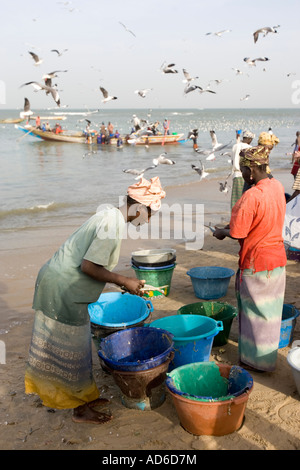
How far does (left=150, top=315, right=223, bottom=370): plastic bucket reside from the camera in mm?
A: 3434

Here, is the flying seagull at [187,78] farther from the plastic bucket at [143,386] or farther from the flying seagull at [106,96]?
the plastic bucket at [143,386]

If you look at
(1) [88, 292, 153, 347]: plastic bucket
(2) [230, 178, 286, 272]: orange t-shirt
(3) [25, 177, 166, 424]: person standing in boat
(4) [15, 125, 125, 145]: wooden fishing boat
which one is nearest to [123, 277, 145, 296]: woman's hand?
(3) [25, 177, 166, 424]: person standing in boat

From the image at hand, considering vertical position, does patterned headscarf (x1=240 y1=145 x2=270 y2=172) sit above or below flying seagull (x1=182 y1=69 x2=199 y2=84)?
below

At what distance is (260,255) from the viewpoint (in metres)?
3.31

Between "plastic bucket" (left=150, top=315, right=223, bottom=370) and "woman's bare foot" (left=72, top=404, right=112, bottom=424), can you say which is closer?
"woman's bare foot" (left=72, top=404, right=112, bottom=424)

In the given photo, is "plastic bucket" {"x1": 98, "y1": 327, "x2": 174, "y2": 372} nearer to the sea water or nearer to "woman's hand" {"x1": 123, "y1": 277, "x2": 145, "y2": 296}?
"woman's hand" {"x1": 123, "y1": 277, "x2": 145, "y2": 296}

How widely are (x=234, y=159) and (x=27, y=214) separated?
21.5 ft

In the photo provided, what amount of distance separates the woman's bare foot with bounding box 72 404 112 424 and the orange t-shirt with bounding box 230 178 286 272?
5.16 ft

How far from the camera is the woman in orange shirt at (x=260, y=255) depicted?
323 cm

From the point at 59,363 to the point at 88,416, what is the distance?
1.57ft

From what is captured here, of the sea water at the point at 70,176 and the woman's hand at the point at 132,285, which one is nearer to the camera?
the woman's hand at the point at 132,285

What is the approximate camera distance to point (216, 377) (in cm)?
311

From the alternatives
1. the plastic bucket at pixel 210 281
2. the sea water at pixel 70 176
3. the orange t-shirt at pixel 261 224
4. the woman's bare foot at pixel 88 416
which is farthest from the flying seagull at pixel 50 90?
the woman's bare foot at pixel 88 416

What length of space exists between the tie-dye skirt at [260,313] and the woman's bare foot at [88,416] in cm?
128
